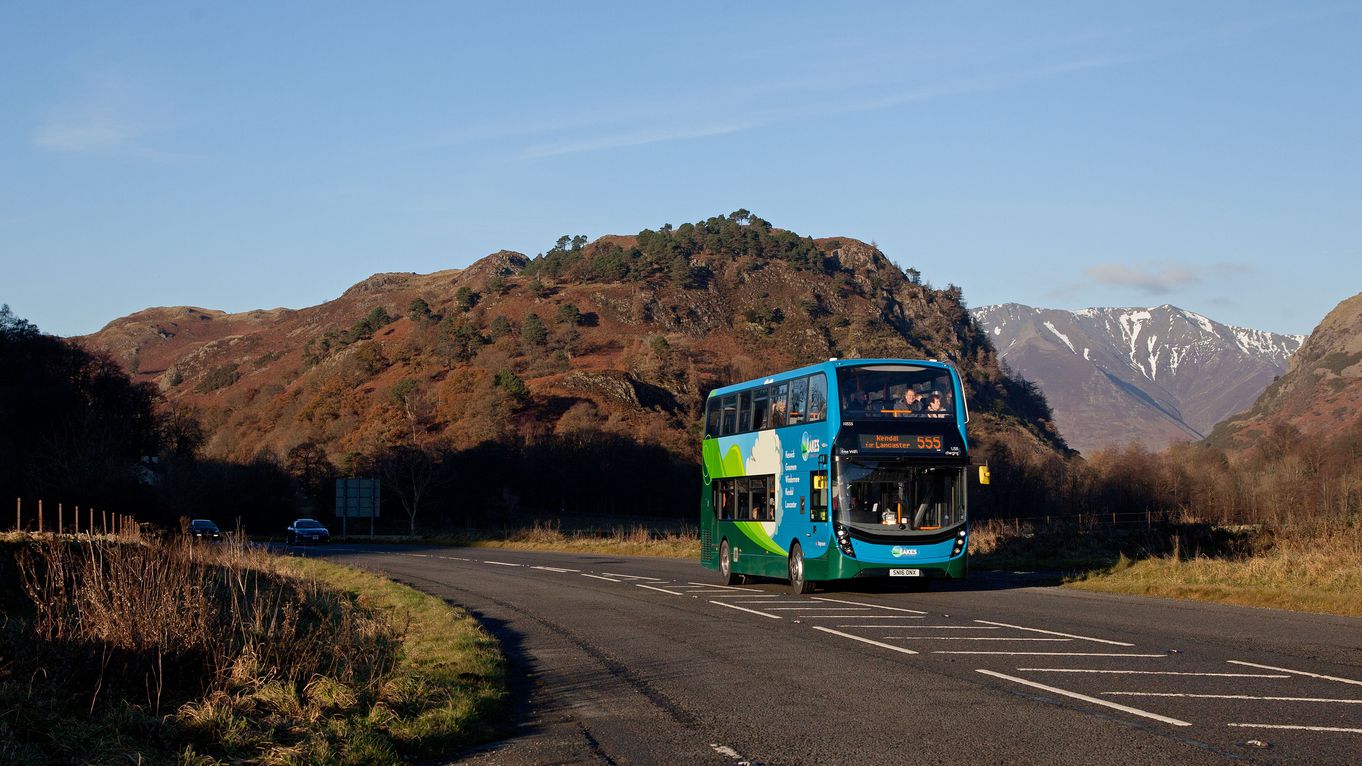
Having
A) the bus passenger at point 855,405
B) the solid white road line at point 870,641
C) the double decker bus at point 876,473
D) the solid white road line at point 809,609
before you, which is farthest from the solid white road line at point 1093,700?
the bus passenger at point 855,405

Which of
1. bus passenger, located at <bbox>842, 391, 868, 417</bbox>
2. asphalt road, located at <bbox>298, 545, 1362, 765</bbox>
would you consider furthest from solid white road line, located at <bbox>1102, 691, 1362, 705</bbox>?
bus passenger, located at <bbox>842, 391, 868, 417</bbox>

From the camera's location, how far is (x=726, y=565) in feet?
88.3

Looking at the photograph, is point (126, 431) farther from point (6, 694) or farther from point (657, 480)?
point (6, 694)

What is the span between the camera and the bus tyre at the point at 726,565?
87.6 ft

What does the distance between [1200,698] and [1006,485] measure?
289 feet

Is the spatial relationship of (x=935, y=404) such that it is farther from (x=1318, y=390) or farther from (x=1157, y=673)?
(x=1318, y=390)

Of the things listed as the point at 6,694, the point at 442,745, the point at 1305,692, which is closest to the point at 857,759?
the point at 442,745

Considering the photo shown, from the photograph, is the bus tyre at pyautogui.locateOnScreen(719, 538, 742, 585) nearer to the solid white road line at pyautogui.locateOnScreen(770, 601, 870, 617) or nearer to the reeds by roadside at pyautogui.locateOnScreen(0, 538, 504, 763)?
the solid white road line at pyautogui.locateOnScreen(770, 601, 870, 617)

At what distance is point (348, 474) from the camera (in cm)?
8419

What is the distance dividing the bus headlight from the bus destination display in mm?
1445

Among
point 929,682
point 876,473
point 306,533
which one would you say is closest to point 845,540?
point 876,473

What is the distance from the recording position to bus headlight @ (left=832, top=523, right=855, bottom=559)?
21766 mm

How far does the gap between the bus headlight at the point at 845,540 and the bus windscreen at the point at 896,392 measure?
1950mm

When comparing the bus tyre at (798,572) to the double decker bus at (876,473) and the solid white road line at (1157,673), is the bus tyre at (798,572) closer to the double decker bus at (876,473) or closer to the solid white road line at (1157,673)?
the double decker bus at (876,473)
